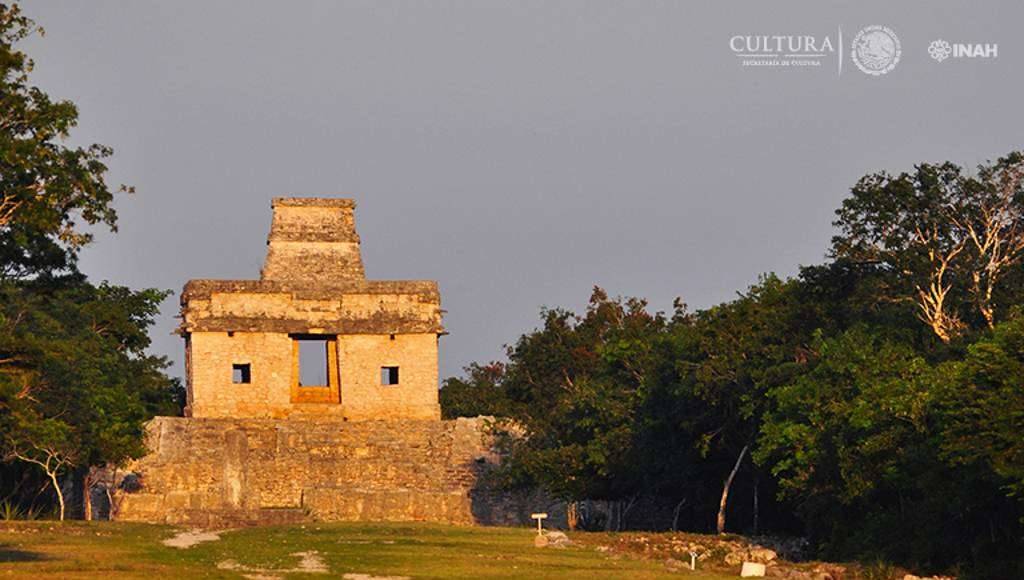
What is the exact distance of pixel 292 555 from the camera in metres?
28.7

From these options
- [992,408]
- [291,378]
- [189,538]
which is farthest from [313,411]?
[992,408]

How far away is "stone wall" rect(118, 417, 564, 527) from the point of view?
41906 mm

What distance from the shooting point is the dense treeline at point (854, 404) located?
1163 inches

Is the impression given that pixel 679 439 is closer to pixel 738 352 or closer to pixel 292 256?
pixel 738 352

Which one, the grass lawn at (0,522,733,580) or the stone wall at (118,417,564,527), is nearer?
the grass lawn at (0,522,733,580)

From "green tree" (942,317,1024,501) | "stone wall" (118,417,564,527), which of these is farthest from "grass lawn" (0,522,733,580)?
"stone wall" (118,417,564,527)

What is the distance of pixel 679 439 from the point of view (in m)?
41.1

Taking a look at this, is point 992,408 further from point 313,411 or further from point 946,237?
point 313,411

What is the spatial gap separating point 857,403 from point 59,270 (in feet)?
83.5

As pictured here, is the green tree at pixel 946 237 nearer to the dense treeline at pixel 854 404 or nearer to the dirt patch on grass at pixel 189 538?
the dense treeline at pixel 854 404

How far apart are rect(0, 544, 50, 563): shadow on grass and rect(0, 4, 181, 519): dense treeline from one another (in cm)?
206

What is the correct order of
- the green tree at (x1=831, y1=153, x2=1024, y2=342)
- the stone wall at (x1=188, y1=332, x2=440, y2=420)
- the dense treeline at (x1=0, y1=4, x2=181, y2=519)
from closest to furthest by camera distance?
the dense treeline at (x1=0, y1=4, x2=181, y2=519)
the green tree at (x1=831, y1=153, x2=1024, y2=342)
the stone wall at (x1=188, y1=332, x2=440, y2=420)

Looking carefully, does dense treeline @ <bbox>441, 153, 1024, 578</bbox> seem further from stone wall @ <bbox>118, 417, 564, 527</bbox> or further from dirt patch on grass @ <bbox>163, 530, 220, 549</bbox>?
dirt patch on grass @ <bbox>163, 530, 220, 549</bbox>

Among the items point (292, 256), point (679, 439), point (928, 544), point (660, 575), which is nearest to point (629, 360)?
point (679, 439)
